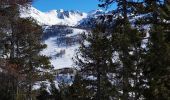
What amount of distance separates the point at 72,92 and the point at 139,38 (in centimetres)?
1286

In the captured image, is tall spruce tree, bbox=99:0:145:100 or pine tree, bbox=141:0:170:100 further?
tall spruce tree, bbox=99:0:145:100

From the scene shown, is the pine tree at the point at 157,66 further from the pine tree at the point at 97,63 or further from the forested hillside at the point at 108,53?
the pine tree at the point at 97,63

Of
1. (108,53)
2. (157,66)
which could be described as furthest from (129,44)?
(108,53)

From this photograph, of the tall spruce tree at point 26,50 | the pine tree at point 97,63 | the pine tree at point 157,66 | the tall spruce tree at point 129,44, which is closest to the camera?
the pine tree at point 157,66

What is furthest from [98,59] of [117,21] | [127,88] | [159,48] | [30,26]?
[159,48]

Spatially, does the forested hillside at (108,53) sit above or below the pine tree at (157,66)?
Result: above

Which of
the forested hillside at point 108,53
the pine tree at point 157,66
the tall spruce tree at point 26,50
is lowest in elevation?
the pine tree at point 157,66

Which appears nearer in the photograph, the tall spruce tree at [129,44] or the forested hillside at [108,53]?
the forested hillside at [108,53]

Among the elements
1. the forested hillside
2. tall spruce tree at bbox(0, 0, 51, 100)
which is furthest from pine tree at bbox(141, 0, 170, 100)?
tall spruce tree at bbox(0, 0, 51, 100)

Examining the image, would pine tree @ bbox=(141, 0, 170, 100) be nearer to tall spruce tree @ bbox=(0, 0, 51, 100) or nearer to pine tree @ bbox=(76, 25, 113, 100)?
pine tree @ bbox=(76, 25, 113, 100)

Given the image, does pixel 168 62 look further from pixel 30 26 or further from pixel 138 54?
pixel 30 26

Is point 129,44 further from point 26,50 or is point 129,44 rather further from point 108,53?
point 26,50

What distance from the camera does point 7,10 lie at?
80.3 feet

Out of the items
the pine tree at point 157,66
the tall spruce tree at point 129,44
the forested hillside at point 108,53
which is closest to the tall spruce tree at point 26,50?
the forested hillside at point 108,53
